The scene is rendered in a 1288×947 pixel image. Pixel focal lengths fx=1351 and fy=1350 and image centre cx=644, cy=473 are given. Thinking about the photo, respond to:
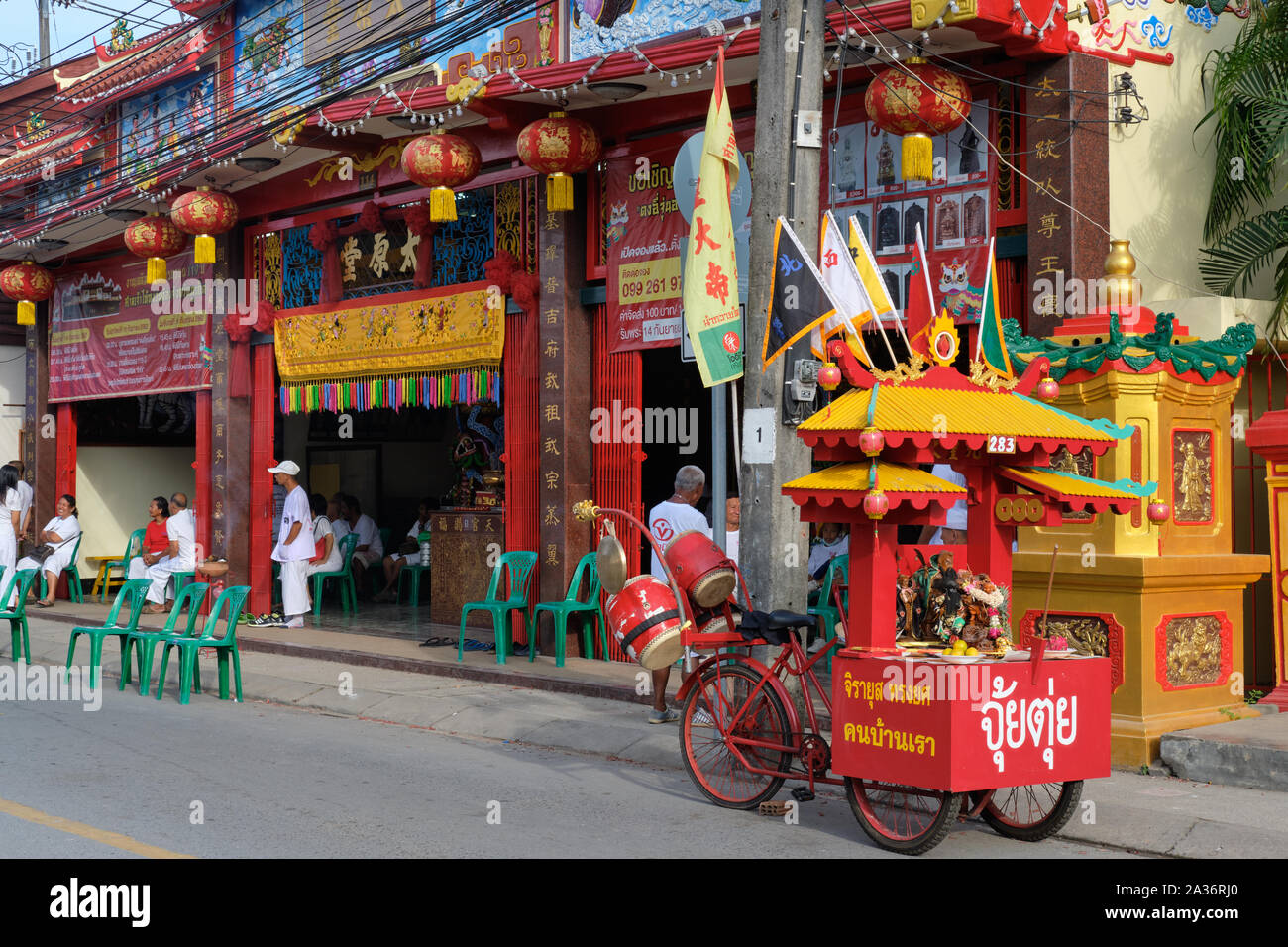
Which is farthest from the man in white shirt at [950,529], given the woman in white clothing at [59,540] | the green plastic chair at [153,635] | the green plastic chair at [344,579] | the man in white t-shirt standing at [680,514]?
the woman in white clothing at [59,540]

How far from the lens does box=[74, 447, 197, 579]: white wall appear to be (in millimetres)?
20406

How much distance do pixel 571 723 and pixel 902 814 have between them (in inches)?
143

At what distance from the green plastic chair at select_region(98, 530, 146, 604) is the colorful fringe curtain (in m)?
3.63

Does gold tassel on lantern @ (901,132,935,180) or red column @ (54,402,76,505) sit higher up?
gold tassel on lantern @ (901,132,935,180)

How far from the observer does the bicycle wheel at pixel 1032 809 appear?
6464 millimetres

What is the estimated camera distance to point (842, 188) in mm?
10664

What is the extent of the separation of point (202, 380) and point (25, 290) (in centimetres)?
459

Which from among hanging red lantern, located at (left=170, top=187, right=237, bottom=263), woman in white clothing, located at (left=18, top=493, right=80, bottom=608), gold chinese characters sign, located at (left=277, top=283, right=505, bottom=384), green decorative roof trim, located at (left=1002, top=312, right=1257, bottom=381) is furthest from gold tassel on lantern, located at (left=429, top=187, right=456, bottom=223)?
woman in white clothing, located at (left=18, top=493, right=80, bottom=608)

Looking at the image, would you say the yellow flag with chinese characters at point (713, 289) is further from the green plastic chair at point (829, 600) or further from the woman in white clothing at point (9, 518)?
the woman in white clothing at point (9, 518)

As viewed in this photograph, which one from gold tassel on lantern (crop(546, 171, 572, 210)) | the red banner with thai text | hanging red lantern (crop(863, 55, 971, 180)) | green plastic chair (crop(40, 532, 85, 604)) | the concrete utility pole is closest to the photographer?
the concrete utility pole

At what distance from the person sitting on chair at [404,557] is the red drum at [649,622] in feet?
34.0

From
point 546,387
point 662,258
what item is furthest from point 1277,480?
point 546,387

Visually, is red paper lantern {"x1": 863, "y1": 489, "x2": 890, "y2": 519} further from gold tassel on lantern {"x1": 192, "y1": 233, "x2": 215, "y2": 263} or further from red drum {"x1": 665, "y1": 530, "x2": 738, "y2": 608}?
gold tassel on lantern {"x1": 192, "y1": 233, "x2": 215, "y2": 263}
